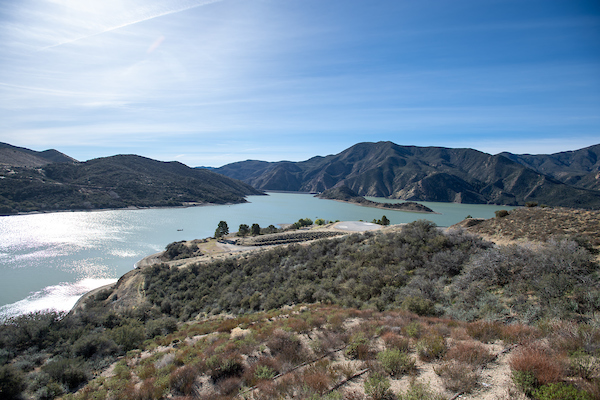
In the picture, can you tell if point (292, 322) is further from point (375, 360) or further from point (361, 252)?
point (361, 252)

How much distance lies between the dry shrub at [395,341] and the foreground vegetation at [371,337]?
0.04 m

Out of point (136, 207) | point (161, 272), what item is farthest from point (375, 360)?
point (136, 207)

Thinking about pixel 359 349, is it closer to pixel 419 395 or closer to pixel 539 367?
pixel 419 395

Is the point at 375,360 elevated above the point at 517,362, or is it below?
below

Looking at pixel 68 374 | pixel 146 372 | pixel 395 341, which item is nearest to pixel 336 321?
pixel 395 341

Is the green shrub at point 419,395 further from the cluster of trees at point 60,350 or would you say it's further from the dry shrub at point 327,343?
the cluster of trees at point 60,350

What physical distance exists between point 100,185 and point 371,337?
13857cm

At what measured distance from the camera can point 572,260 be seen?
923 cm

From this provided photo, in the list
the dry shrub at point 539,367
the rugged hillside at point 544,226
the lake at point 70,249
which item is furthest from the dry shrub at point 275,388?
the lake at point 70,249

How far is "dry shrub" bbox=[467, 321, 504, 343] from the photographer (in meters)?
6.12

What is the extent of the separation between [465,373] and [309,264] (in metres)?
13.6

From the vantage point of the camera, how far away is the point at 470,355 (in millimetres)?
5176

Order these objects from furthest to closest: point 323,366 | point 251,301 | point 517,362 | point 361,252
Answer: point 361,252 < point 251,301 < point 323,366 < point 517,362

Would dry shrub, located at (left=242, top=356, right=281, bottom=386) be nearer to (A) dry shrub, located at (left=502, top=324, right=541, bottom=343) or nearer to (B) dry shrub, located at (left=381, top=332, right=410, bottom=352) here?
(B) dry shrub, located at (left=381, top=332, right=410, bottom=352)
